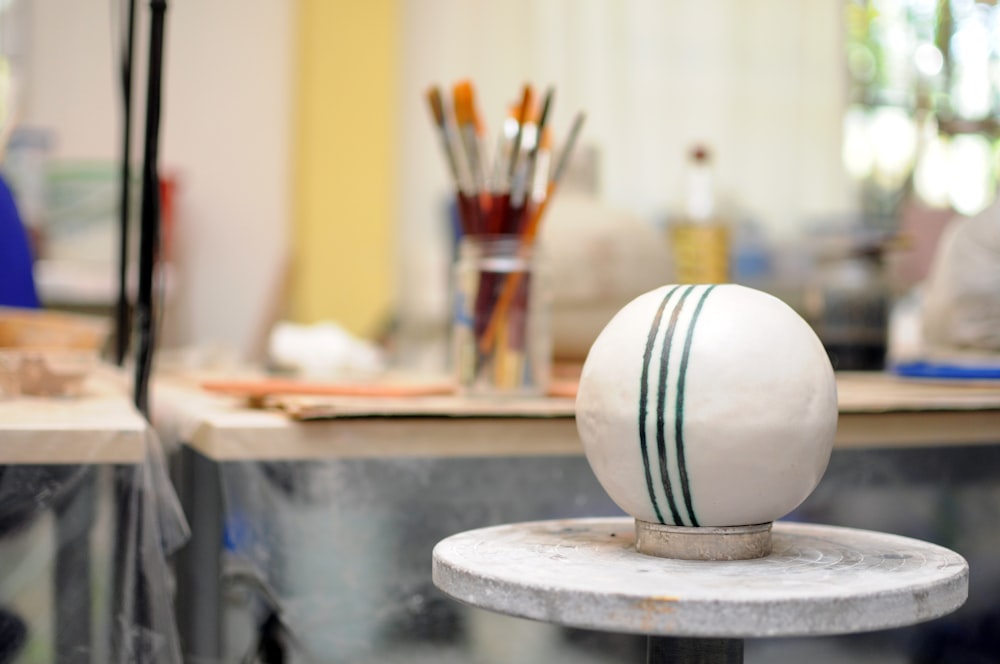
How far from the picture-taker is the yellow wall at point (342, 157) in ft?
14.4

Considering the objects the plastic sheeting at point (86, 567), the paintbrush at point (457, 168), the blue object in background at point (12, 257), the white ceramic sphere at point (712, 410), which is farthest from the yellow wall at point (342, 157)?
the white ceramic sphere at point (712, 410)

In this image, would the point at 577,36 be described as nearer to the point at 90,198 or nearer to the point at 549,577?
the point at 90,198

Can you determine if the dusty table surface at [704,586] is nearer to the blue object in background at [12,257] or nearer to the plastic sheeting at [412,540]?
the plastic sheeting at [412,540]

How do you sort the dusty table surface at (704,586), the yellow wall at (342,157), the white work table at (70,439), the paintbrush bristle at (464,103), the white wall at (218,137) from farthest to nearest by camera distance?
1. the yellow wall at (342,157)
2. the white wall at (218,137)
3. the paintbrush bristle at (464,103)
4. the white work table at (70,439)
5. the dusty table surface at (704,586)

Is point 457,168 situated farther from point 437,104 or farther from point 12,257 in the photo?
point 12,257

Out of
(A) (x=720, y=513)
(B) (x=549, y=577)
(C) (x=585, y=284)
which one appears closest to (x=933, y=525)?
(A) (x=720, y=513)

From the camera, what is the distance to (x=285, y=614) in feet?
2.87

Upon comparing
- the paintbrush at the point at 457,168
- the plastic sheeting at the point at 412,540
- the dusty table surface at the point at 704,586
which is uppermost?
the paintbrush at the point at 457,168

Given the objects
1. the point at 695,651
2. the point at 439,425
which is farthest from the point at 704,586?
the point at 439,425

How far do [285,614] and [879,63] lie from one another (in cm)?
477

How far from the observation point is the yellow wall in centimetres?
439

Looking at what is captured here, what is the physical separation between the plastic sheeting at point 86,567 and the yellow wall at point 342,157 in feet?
11.7

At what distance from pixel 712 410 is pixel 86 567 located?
49cm

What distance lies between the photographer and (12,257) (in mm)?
1451
